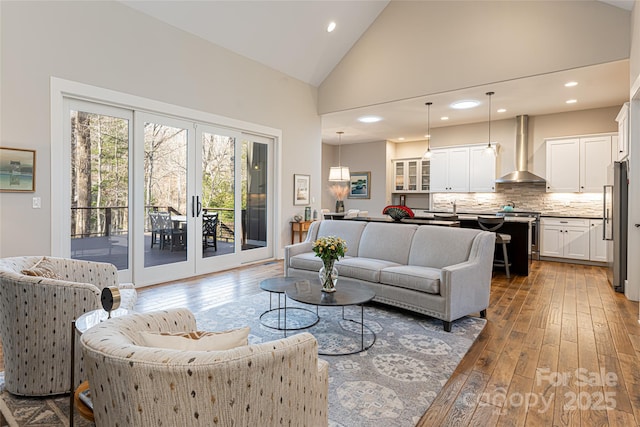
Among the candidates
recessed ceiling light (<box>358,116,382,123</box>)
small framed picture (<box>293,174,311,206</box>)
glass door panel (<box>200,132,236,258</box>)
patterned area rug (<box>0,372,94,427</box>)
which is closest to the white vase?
patterned area rug (<box>0,372,94,427</box>)

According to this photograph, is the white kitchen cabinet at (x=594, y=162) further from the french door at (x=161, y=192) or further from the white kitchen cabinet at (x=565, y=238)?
the french door at (x=161, y=192)

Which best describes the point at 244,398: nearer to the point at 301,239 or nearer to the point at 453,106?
the point at 301,239

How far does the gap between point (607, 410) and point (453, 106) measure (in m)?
5.77

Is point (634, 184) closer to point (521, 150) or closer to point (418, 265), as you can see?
point (418, 265)

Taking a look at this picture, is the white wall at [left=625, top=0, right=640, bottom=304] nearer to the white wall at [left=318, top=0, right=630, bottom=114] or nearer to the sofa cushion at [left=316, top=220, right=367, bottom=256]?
the white wall at [left=318, top=0, right=630, bottom=114]

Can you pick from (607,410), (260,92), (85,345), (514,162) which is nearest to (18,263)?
(85,345)

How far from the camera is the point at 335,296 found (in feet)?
9.29

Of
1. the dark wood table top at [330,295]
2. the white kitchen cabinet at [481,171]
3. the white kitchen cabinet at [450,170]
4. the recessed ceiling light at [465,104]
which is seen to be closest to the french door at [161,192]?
the dark wood table top at [330,295]

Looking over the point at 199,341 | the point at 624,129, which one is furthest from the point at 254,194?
the point at 624,129

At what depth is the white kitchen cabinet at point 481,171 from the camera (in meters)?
7.84

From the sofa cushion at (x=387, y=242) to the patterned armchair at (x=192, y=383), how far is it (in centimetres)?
316

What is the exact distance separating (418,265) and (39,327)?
3.29 m

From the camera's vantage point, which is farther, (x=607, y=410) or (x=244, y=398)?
(x=607, y=410)

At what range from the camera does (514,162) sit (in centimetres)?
760
